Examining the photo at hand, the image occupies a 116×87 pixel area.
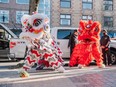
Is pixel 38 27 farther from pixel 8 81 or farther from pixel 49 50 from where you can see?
pixel 8 81

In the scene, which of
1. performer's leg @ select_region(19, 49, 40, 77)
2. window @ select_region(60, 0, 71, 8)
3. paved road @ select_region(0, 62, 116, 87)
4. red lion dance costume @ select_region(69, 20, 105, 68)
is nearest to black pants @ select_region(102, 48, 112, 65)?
red lion dance costume @ select_region(69, 20, 105, 68)

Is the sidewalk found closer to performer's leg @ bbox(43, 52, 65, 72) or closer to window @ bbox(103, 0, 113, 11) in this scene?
performer's leg @ bbox(43, 52, 65, 72)

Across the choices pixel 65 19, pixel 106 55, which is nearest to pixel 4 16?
pixel 65 19

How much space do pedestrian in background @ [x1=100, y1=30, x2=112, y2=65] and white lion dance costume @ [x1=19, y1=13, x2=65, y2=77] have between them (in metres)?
3.29

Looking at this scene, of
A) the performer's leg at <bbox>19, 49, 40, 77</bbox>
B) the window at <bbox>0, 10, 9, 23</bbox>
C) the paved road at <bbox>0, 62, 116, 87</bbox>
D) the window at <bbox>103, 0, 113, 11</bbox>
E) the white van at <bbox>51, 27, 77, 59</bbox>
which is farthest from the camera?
the window at <bbox>103, 0, 113, 11</bbox>

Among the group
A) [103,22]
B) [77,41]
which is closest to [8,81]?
[77,41]

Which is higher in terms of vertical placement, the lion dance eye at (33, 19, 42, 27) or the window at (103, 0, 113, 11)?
the window at (103, 0, 113, 11)

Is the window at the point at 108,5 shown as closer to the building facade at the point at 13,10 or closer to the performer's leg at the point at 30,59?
the building facade at the point at 13,10

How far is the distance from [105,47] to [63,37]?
2.26m

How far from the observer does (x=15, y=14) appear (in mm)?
41250

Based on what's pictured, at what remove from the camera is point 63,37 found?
1566 cm

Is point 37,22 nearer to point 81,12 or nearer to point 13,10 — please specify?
point 13,10

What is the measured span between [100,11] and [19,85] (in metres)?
35.2

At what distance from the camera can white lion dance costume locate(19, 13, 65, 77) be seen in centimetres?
1066
